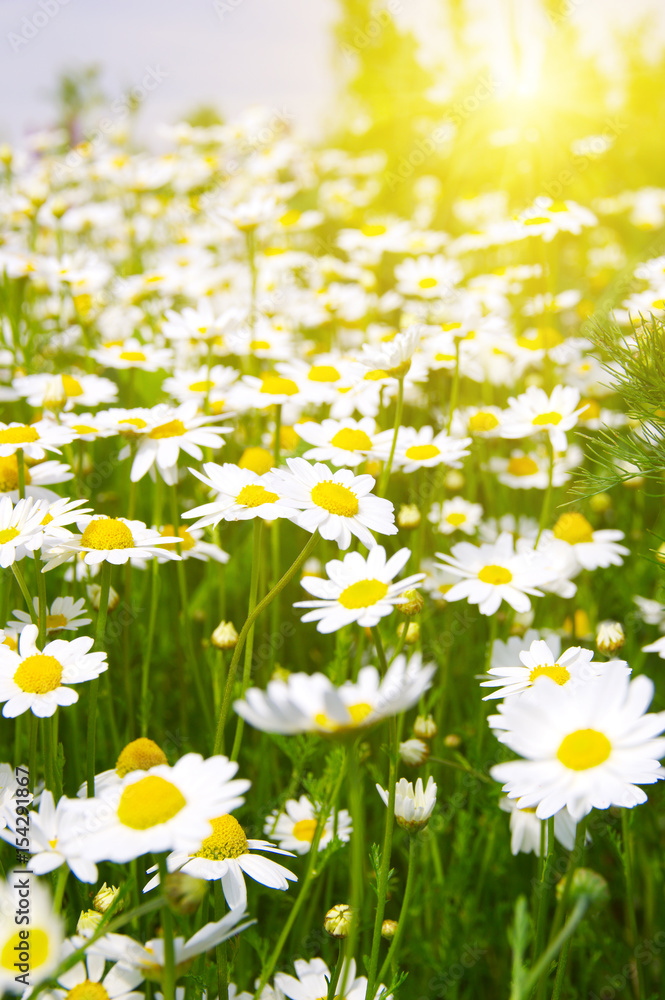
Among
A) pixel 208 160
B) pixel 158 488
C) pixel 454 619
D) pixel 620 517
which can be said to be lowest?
pixel 454 619

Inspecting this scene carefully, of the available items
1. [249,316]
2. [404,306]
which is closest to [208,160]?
[404,306]

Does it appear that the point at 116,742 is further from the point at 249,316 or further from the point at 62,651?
the point at 249,316

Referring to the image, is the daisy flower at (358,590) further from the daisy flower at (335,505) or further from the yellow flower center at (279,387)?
the yellow flower center at (279,387)

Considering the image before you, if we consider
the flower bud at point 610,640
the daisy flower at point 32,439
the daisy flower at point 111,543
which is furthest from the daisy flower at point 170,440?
the flower bud at point 610,640

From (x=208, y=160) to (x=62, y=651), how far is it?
3020 mm

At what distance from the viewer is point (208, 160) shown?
3285 millimetres

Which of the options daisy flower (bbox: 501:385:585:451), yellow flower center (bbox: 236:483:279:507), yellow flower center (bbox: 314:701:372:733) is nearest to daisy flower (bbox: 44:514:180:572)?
yellow flower center (bbox: 236:483:279:507)

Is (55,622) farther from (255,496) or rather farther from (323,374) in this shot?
(323,374)

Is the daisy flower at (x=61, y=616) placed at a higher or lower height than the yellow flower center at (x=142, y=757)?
lower

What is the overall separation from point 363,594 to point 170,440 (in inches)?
20.0

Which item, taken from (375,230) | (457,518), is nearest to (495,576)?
(457,518)

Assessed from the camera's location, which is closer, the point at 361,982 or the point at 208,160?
the point at 361,982

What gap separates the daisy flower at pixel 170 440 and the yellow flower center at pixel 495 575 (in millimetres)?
422

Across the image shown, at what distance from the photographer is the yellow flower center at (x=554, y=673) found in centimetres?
77
